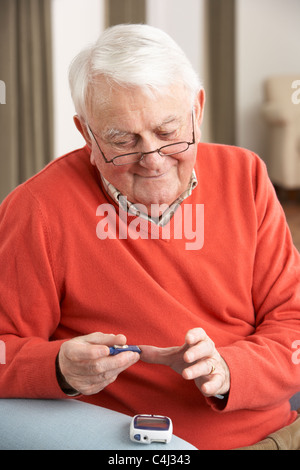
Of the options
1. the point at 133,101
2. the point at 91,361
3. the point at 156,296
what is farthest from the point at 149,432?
the point at 133,101

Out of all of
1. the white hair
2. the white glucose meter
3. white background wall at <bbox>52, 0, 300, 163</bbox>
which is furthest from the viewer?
white background wall at <bbox>52, 0, 300, 163</bbox>

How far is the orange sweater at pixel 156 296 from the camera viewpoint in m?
1.32

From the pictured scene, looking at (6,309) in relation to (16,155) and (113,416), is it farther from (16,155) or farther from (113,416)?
(16,155)

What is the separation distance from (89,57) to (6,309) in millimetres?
529

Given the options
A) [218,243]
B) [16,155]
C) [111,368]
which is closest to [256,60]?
[16,155]

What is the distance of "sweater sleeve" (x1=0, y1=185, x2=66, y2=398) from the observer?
4.22 feet

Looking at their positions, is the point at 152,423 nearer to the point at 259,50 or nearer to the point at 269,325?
the point at 269,325

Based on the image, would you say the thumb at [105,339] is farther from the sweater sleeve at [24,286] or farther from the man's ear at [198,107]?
the man's ear at [198,107]

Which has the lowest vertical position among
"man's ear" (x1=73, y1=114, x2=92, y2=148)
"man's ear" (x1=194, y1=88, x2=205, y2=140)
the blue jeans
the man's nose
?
the blue jeans

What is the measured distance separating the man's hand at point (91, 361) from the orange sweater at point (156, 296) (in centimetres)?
7

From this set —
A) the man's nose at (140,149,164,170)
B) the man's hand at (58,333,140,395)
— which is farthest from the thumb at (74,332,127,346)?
the man's nose at (140,149,164,170)

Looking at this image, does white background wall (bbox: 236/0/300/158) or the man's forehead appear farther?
white background wall (bbox: 236/0/300/158)

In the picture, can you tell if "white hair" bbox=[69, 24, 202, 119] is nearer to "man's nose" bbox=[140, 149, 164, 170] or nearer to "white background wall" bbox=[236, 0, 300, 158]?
"man's nose" bbox=[140, 149, 164, 170]

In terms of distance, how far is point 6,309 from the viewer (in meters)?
1.32
